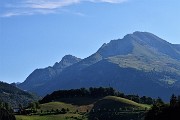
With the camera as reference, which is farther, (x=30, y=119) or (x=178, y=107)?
(x=30, y=119)

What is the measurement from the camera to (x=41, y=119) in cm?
19638

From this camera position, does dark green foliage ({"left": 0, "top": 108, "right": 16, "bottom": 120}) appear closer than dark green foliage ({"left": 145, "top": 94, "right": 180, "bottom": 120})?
No

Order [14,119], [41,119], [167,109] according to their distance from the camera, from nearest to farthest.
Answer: [167,109]
[14,119]
[41,119]

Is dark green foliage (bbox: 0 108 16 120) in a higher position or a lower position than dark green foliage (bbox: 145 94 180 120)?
higher

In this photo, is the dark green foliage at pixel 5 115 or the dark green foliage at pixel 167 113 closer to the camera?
the dark green foliage at pixel 167 113

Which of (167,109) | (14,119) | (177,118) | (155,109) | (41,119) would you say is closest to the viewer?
(177,118)

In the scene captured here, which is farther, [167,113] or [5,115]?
[5,115]

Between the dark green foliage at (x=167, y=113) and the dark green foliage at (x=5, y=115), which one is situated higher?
the dark green foliage at (x=5, y=115)

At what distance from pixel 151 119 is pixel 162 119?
11.3m

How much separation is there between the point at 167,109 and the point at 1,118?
82.4 meters

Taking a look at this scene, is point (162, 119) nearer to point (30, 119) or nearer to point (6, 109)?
point (30, 119)

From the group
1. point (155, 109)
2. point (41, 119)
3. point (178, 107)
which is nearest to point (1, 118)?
point (41, 119)

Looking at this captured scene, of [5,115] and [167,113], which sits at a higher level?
[5,115]

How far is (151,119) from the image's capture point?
147m
